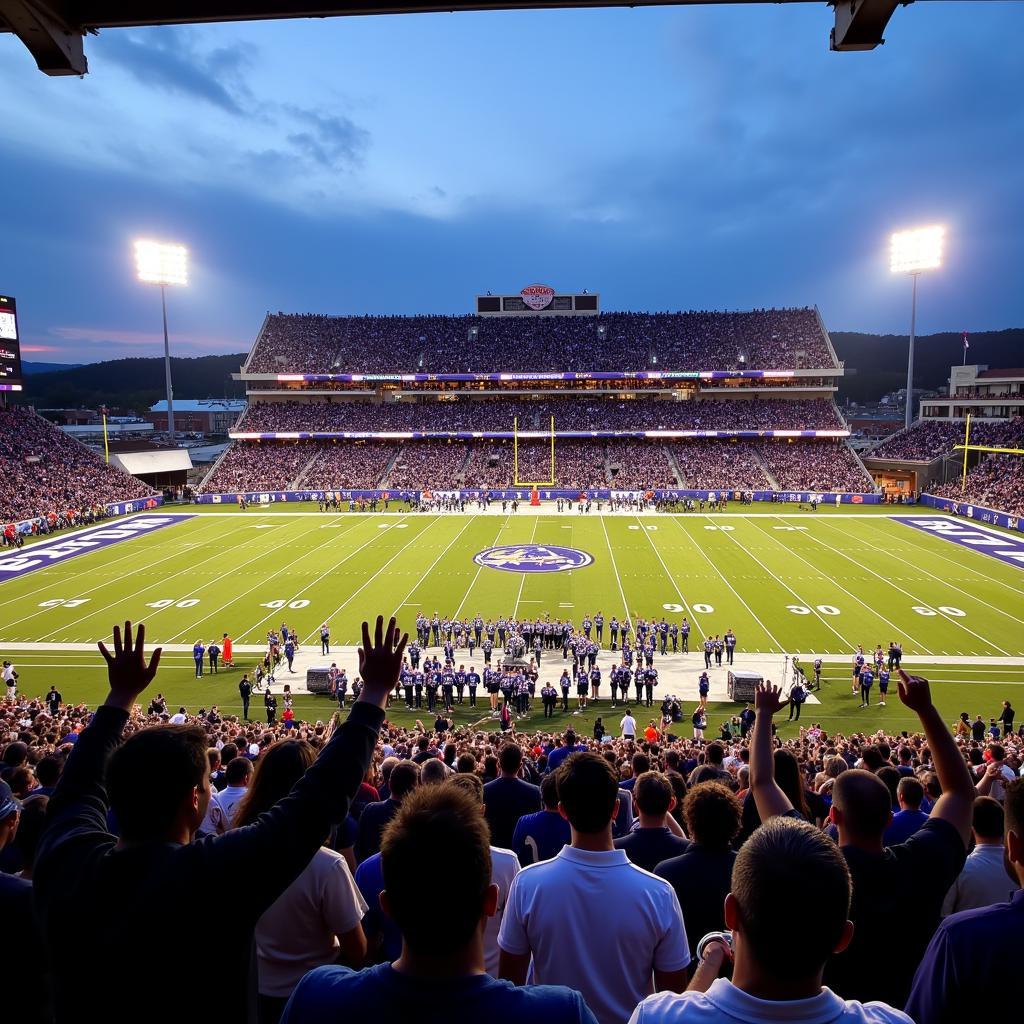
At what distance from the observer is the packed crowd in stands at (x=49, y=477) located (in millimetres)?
43969

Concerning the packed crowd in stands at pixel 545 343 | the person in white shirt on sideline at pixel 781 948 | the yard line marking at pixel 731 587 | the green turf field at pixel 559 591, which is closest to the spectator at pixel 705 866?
the person in white shirt on sideline at pixel 781 948

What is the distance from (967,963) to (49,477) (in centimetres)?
5643

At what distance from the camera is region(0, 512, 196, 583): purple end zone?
34.9 meters

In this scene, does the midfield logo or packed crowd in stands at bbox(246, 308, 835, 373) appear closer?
the midfield logo

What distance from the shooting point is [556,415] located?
69.2 metres

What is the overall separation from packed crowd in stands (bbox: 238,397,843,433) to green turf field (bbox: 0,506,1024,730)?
944 inches

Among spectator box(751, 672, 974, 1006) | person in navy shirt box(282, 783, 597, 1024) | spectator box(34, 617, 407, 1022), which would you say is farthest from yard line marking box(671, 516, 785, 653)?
person in navy shirt box(282, 783, 597, 1024)

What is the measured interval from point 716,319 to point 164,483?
189 ft

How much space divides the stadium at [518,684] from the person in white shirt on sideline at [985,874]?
0.04m

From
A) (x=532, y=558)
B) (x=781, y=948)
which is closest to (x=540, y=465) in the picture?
(x=532, y=558)

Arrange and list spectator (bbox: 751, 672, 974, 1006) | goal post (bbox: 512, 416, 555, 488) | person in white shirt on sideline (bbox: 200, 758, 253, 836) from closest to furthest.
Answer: spectator (bbox: 751, 672, 974, 1006) < person in white shirt on sideline (bbox: 200, 758, 253, 836) < goal post (bbox: 512, 416, 555, 488)

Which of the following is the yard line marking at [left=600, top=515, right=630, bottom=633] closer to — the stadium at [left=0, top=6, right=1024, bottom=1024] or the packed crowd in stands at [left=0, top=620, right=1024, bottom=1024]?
the stadium at [left=0, top=6, right=1024, bottom=1024]

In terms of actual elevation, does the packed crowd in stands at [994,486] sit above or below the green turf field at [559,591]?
above

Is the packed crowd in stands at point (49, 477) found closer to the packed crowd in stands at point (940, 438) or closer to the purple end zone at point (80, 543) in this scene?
the purple end zone at point (80, 543)
